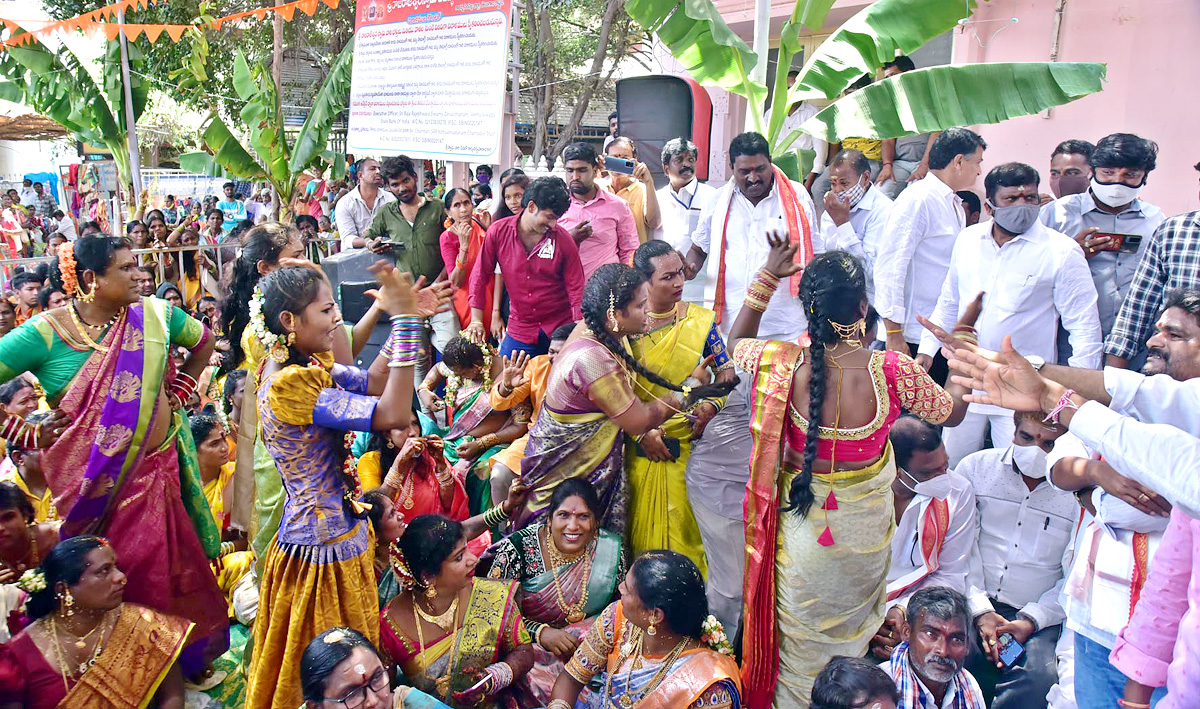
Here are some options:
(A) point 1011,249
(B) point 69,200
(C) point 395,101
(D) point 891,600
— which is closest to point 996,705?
(D) point 891,600

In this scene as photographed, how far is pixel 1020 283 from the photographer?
12.8 ft

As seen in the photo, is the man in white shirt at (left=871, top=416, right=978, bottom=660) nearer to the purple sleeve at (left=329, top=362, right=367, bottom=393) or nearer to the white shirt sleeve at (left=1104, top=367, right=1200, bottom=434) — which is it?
the white shirt sleeve at (left=1104, top=367, right=1200, bottom=434)

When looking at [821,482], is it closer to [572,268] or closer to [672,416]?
[672,416]

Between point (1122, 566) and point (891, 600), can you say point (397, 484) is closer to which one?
point (891, 600)

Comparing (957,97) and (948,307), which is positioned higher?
(957,97)

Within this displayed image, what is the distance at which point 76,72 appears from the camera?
9969 mm

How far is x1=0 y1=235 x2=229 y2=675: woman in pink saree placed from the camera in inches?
127

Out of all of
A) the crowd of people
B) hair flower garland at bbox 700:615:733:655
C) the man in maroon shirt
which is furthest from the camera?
the man in maroon shirt

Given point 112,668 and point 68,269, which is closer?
point 112,668

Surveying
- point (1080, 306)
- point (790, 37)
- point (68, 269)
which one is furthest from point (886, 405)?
point (790, 37)

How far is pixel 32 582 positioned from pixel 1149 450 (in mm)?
3331

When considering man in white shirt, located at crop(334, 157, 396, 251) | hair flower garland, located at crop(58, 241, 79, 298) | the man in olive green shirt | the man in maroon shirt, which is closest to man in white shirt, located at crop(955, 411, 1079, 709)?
the man in maroon shirt

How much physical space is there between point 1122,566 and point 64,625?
334 centimetres

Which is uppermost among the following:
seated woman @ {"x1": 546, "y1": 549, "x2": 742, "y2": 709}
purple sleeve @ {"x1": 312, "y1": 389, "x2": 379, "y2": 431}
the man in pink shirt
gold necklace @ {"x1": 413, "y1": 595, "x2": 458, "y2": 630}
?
the man in pink shirt
